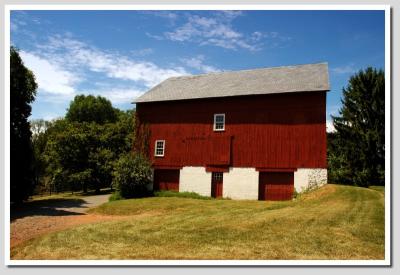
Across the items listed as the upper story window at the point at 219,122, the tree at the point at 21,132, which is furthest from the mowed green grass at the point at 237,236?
the tree at the point at 21,132

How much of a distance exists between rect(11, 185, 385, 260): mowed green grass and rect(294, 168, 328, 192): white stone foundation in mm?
3639

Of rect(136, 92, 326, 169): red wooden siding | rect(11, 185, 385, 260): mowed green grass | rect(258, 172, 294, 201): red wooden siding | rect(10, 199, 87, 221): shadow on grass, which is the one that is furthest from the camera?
rect(258, 172, 294, 201): red wooden siding

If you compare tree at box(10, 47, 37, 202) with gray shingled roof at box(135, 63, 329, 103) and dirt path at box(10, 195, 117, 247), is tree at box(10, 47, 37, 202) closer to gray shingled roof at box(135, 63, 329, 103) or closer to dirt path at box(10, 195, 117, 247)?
dirt path at box(10, 195, 117, 247)

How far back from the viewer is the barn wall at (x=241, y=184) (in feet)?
72.0

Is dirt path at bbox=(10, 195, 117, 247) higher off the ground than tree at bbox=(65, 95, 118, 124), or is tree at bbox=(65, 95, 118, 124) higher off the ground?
tree at bbox=(65, 95, 118, 124)

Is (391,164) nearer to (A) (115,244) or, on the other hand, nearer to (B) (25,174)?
(A) (115,244)

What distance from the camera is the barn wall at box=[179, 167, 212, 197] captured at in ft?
75.9

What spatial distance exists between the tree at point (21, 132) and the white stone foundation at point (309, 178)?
609 inches

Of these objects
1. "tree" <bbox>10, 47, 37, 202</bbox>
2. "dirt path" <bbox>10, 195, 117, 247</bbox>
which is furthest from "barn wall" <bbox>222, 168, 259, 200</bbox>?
"tree" <bbox>10, 47, 37, 202</bbox>

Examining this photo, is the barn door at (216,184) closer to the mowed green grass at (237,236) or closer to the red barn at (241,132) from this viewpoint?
the red barn at (241,132)

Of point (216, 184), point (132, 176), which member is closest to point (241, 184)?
point (216, 184)

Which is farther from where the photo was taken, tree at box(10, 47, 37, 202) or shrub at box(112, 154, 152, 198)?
shrub at box(112, 154, 152, 198)

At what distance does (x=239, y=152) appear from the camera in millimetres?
22672

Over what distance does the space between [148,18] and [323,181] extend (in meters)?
13.4
